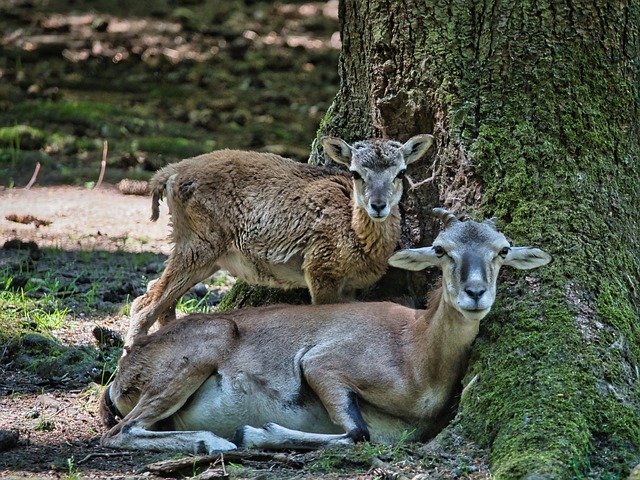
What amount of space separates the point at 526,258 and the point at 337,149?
7.49 ft

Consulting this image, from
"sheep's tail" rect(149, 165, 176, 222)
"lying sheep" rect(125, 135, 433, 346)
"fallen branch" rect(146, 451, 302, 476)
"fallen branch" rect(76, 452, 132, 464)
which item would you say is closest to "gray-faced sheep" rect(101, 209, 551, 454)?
"fallen branch" rect(76, 452, 132, 464)

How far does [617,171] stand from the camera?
773 centimetres

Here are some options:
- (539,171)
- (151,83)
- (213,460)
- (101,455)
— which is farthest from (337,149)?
(151,83)

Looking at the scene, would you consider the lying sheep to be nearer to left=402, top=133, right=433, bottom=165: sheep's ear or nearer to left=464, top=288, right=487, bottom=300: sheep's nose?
left=402, top=133, right=433, bottom=165: sheep's ear

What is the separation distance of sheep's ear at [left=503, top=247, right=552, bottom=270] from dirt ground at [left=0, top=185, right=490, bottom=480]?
4.37ft

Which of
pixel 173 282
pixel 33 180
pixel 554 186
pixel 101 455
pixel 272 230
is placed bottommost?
pixel 101 455

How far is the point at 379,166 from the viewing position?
838cm

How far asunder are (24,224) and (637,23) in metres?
8.00

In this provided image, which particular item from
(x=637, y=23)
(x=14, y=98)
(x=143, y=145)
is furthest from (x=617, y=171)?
(x=14, y=98)

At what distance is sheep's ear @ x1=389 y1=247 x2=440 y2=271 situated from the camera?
24.4 feet

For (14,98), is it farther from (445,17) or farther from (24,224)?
(445,17)

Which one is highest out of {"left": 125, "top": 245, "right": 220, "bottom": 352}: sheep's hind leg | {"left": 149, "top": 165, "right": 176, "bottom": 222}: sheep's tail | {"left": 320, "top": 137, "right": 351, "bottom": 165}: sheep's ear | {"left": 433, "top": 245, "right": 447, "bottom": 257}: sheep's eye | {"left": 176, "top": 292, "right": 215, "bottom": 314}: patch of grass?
{"left": 320, "top": 137, "right": 351, "bottom": 165}: sheep's ear

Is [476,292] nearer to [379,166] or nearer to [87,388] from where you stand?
[379,166]

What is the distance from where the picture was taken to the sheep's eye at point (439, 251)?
735 centimetres
